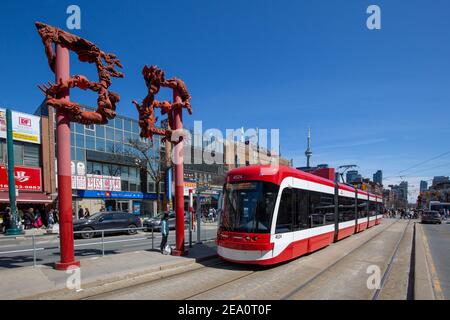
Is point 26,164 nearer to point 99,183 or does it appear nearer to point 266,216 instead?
point 99,183

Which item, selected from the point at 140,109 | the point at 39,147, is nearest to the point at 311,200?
the point at 140,109

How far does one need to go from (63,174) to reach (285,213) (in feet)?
20.7

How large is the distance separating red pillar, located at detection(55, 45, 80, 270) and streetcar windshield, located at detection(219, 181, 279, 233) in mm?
4366

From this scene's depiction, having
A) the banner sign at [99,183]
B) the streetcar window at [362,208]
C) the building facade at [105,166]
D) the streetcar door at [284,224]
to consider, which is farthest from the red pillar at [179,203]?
the banner sign at [99,183]

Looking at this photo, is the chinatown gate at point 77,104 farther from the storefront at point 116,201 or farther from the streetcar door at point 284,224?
the storefront at point 116,201

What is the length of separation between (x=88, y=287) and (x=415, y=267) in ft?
29.6

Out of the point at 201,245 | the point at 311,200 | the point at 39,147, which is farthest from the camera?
the point at 39,147

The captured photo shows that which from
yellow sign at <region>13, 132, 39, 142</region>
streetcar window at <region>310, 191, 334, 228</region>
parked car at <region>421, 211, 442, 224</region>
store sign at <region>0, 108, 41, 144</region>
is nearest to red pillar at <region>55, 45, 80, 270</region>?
streetcar window at <region>310, 191, 334, 228</region>

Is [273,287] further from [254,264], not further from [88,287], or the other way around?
[88,287]

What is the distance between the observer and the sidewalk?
275 inches

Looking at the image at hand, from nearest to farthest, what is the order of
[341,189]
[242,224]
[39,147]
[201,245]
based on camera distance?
[242,224], [201,245], [341,189], [39,147]

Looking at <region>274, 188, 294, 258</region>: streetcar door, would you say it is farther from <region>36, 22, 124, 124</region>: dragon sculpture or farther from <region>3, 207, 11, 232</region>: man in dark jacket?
<region>3, 207, 11, 232</region>: man in dark jacket

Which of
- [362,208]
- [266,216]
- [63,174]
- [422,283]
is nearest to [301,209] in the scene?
[266,216]
